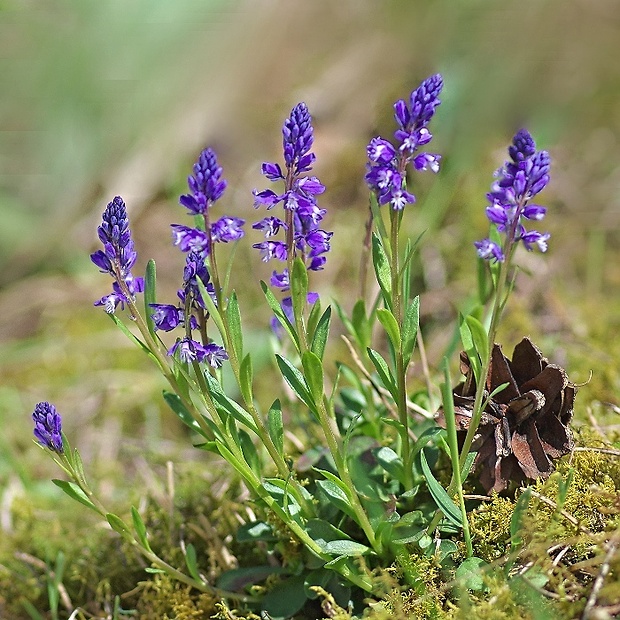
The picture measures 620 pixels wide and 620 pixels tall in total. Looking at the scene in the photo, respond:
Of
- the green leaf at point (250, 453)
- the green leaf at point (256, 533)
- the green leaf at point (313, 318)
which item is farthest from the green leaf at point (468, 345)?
the green leaf at point (256, 533)

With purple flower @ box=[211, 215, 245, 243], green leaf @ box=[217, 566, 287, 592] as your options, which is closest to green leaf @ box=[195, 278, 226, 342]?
purple flower @ box=[211, 215, 245, 243]

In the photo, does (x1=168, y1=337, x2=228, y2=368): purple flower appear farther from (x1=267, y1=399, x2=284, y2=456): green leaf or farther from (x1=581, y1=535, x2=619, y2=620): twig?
(x1=581, y1=535, x2=619, y2=620): twig

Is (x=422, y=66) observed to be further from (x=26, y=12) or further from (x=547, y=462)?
(x=547, y=462)

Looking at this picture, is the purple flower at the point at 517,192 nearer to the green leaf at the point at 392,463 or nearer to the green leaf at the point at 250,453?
the green leaf at the point at 392,463

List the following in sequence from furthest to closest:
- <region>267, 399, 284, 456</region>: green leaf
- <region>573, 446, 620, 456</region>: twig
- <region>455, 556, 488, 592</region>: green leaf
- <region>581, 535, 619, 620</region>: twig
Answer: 1. <region>573, 446, 620, 456</region>: twig
2. <region>267, 399, 284, 456</region>: green leaf
3. <region>455, 556, 488, 592</region>: green leaf
4. <region>581, 535, 619, 620</region>: twig

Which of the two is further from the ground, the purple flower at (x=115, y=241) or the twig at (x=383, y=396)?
the purple flower at (x=115, y=241)

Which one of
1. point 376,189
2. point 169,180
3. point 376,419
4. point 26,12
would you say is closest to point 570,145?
point 169,180

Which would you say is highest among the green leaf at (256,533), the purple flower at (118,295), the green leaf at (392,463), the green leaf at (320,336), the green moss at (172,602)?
the purple flower at (118,295)
